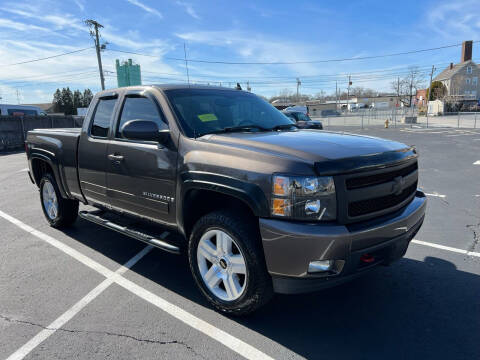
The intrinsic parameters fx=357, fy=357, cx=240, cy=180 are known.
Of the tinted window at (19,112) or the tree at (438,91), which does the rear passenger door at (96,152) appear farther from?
the tree at (438,91)

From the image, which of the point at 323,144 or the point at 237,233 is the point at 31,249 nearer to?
the point at 237,233

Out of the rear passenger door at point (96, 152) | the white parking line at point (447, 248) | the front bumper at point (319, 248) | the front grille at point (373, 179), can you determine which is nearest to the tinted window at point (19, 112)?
the rear passenger door at point (96, 152)

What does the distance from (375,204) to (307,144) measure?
0.69 m

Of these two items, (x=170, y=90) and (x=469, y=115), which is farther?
(x=469, y=115)

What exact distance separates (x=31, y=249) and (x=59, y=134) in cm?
159

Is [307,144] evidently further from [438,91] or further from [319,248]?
[438,91]

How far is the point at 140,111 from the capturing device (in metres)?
3.83

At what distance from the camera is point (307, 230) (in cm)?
240

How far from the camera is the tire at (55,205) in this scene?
5.23 metres

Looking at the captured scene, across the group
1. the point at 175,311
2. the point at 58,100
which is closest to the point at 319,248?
the point at 175,311

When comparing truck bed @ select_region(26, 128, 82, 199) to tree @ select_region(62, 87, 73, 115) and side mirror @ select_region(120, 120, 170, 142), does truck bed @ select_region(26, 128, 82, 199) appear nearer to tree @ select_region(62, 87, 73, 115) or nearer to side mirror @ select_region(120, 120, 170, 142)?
side mirror @ select_region(120, 120, 170, 142)

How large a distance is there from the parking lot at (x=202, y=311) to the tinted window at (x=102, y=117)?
1.52 meters

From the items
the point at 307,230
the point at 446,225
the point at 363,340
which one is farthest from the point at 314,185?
the point at 446,225

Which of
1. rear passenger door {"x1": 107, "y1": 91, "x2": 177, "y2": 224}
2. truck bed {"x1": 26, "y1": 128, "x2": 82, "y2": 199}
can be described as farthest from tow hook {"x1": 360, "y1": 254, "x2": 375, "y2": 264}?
truck bed {"x1": 26, "y1": 128, "x2": 82, "y2": 199}
